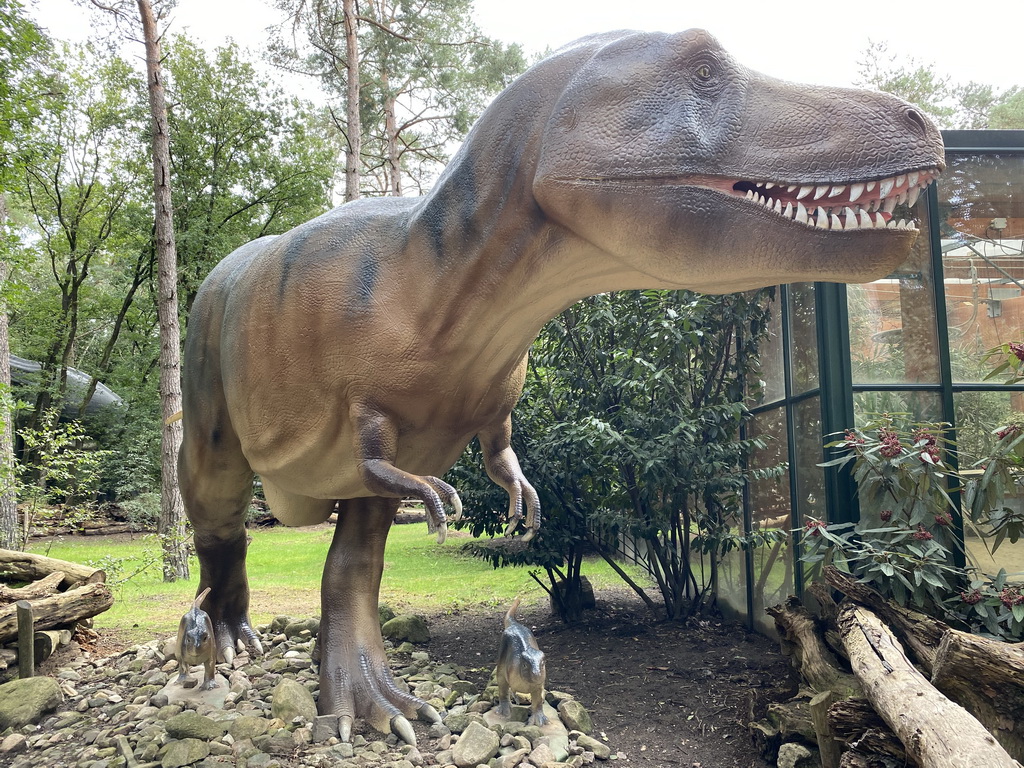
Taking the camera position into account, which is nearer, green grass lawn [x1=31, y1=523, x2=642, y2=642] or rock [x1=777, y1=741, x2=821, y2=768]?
rock [x1=777, y1=741, x2=821, y2=768]

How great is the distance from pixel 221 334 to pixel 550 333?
3.00 metres

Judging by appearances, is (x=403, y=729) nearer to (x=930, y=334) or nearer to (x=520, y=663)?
(x=520, y=663)

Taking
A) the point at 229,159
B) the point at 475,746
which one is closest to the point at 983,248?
the point at 475,746

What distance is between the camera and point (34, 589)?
4762 millimetres

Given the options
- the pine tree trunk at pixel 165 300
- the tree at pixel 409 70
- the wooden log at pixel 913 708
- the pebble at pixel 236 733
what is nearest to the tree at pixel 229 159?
the tree at pixel 409 70

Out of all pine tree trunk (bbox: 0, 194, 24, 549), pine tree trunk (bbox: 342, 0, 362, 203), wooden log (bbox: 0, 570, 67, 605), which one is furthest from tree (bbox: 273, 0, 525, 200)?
wooden log (bbox: 0, 570, 67, 605)

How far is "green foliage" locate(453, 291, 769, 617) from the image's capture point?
5242mm

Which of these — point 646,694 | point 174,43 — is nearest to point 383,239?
point 646,694

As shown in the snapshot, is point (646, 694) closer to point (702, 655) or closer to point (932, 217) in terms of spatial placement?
point (702, 655)

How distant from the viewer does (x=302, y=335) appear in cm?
272

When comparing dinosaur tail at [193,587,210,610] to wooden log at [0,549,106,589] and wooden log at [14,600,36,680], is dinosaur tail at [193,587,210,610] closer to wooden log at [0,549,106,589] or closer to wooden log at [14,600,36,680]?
wooden log at [14,600,36,680]

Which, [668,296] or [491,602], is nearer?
[668,296]

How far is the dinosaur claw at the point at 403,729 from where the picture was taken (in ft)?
9.94

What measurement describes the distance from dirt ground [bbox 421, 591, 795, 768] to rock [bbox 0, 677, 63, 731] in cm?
214
